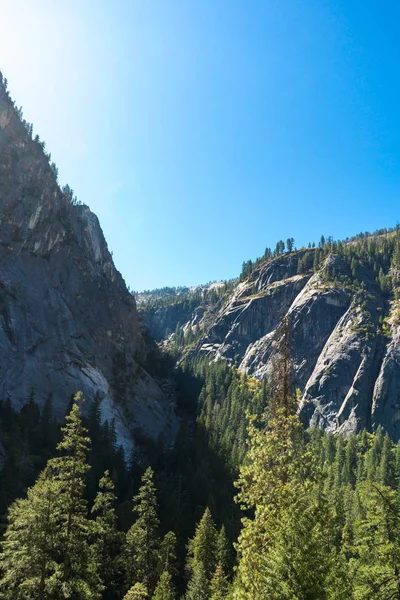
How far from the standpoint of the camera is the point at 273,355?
54.0 ft

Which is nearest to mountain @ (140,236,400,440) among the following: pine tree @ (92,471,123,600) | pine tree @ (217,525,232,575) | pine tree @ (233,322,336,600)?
pine tree @ (217,525,232,575)

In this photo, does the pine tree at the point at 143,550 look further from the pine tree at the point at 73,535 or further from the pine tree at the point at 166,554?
the pine tree at the point at 73,535

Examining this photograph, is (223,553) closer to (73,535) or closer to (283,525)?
(73,535)

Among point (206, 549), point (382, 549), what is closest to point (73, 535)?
point (382, 549)

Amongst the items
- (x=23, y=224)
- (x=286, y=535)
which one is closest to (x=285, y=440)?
(x=286, y=535)

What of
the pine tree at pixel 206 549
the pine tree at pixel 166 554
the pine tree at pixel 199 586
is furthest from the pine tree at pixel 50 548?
the pine tree at pixel 206 549

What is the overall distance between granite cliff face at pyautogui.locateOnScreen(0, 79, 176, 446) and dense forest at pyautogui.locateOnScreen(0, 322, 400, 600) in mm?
9499

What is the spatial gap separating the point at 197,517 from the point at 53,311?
56075mm

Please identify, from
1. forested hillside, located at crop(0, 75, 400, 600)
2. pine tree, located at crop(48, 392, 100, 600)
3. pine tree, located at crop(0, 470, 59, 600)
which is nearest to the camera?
forested hillside, located at crop(0, 75, 400, 600)

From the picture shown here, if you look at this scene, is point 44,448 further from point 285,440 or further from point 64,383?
point 285,440

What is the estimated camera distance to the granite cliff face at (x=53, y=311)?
81.4 m

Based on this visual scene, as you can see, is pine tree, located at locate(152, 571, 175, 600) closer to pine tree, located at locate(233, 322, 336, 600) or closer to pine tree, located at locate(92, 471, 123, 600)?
pine tree, located at locate(92, 471, 123, 600)

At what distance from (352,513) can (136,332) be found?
89.0 meters

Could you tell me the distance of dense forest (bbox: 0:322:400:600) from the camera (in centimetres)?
1204
